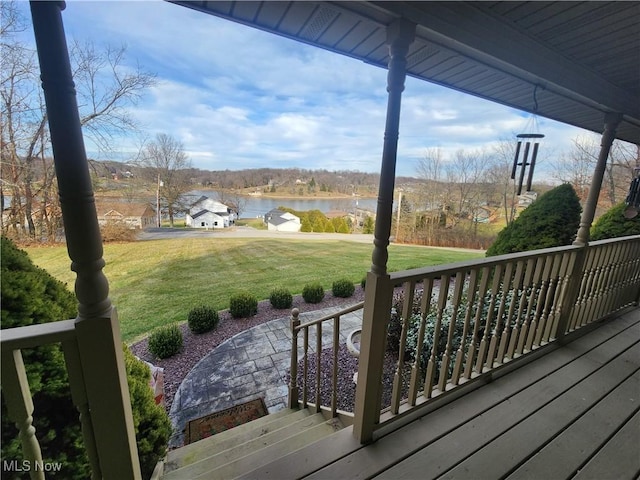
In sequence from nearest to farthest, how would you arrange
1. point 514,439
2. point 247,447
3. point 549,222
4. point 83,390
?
point 83,390 → point 514,439 → point 247,447 → point 549,222

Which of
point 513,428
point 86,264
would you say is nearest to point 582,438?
point 513,428

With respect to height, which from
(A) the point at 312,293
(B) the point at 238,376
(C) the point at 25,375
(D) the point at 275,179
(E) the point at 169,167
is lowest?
(B) the point at 238,376

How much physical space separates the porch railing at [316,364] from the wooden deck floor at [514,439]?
490 mm

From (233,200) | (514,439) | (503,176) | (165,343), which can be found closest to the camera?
(514,439)

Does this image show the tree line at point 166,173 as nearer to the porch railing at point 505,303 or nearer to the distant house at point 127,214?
the distant house at point 127,214

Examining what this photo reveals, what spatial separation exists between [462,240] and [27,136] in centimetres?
646

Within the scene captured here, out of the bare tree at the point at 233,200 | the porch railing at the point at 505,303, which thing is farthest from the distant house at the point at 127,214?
the porch railing at the point at 505,303

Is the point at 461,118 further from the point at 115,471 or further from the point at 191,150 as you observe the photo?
the point at 115,471

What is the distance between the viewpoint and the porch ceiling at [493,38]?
43.6 inches

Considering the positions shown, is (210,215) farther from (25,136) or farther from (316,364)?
(316,364)

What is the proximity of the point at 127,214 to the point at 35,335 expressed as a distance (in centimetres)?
307

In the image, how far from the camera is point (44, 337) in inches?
31.1

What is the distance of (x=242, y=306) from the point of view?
5074mm

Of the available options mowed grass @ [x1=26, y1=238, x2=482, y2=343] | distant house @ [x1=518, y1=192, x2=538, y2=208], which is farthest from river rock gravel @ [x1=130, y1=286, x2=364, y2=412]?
distant house @ [x1=518, y1=192, x2=538, y2=208]
